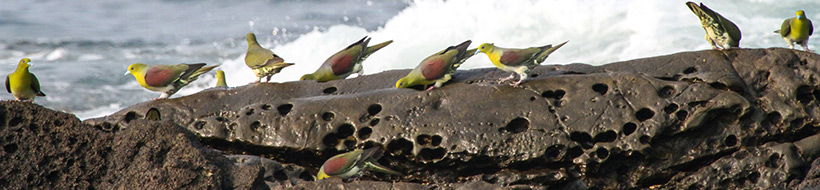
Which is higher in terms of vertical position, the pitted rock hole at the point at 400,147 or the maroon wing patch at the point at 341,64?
the maroon wing patch at the point at 341,64

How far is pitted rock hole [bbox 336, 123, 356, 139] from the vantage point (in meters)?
7.53

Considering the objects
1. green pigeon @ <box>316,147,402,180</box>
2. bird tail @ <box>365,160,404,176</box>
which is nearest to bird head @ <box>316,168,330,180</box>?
green pigeon @ <box>316,147,402,180</box>

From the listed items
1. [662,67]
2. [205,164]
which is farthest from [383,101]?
[662,67]

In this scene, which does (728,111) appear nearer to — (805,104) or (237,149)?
(805,104)

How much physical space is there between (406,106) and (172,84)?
2.26m

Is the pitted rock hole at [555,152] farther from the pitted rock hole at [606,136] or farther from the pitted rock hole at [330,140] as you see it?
the pitted rock hole at [330,140]

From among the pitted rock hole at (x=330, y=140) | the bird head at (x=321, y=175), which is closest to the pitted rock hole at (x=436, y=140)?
the pitted rock hole at (x=330, y=140)

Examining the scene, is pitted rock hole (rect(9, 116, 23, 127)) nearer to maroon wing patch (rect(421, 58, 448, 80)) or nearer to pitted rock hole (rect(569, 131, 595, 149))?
maroon wing patch (rect(421, 58, 448, 80))

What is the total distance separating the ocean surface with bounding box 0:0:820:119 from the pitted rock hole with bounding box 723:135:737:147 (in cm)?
962

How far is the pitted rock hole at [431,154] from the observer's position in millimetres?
7312

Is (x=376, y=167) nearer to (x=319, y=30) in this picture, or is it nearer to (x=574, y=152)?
(x=574, y=152)

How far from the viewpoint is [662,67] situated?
325 inches

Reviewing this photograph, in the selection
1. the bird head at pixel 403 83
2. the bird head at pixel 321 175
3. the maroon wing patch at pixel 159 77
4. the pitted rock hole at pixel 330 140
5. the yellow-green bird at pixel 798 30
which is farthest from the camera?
the yellow-green bird at pixel 798 30

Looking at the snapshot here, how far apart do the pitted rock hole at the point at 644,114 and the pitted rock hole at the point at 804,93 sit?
4.50 ft
